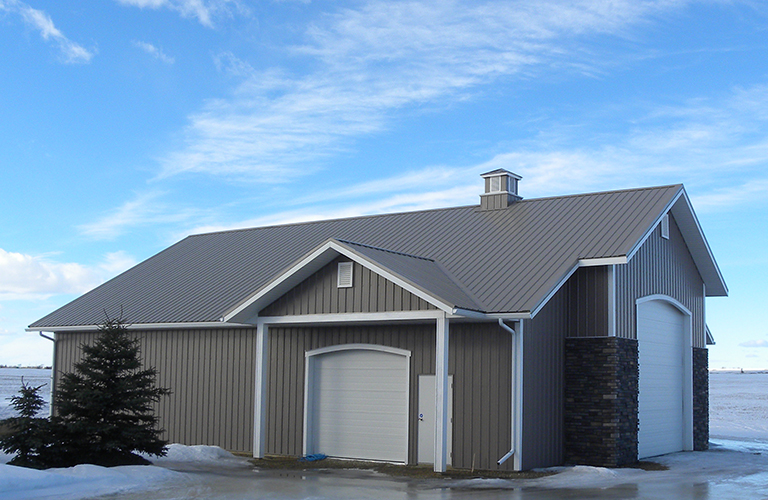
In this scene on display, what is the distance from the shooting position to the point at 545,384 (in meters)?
16.9

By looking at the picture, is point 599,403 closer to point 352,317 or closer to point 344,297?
point 352,317

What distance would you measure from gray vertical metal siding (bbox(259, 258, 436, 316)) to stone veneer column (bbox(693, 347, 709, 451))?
9.52 meters

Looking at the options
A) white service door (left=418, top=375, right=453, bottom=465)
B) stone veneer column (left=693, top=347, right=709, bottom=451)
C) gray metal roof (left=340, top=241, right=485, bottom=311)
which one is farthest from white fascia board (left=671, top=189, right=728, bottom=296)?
white service door (left=418, top=375, right=453, bottom=465)

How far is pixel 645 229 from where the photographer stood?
707 inches

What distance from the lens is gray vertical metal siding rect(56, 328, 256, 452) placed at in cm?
2005

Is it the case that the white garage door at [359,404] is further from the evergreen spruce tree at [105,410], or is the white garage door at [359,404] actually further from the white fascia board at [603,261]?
the evergreen spruce tree at [105,410]

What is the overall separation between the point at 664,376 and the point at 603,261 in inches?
190

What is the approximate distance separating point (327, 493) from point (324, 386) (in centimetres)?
579

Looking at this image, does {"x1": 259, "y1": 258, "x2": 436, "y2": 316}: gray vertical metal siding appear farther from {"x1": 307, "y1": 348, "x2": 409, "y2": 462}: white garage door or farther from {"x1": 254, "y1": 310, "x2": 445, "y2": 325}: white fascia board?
{"x1": 307, "y1": 348, "x2": 409, "y2": 462}: white garage door

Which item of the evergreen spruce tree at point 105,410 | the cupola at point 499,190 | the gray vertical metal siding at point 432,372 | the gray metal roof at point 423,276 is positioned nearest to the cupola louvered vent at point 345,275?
the gray metal roof at point 423,276

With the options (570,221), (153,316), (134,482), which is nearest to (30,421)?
(134,482)

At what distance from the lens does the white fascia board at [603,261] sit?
16.9 meters

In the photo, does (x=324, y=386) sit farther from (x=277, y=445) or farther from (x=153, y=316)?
(x=153, y=316)

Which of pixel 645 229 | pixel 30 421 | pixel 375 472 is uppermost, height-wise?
pixel 645 229
